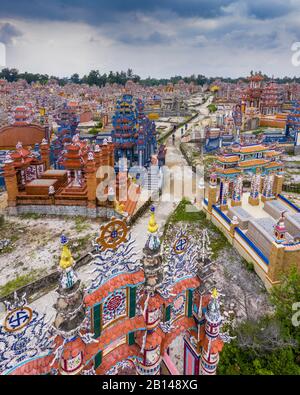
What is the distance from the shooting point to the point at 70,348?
19.5ft

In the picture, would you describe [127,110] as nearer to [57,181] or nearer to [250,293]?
[57,181]

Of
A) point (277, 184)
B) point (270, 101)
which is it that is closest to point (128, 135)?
point (277, 184)

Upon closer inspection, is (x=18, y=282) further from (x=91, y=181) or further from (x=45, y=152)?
(x=45, y=152)

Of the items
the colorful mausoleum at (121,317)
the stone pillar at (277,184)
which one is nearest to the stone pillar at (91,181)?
the colorful mausoleum at (121,317)

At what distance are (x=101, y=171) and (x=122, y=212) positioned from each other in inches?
169

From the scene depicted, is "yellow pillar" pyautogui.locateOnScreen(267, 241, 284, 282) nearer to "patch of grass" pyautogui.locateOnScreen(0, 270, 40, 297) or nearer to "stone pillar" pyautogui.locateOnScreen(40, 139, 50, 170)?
"patch of grass" pyautogui.locateOnScreen(0, 270, 40, 297)

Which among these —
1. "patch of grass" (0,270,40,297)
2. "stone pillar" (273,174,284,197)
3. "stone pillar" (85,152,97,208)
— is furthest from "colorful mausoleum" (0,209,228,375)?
"stone pillar" (273,174,284,197)

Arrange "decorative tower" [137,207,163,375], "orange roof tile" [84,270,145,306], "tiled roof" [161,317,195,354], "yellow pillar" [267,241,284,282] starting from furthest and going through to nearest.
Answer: "yellow pillar" [267,241,284,282] < "tiled roof" [161,317,195,354] < "decorative tower" [137,207,163,375] < "orange roof tile" [84,270,145,306]

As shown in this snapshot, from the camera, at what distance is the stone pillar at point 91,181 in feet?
62.0

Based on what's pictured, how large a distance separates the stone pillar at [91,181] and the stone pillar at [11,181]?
204 inches

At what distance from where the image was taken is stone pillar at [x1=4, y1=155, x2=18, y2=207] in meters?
19.3

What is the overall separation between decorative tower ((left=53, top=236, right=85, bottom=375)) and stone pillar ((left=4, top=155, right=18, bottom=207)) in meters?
15.8

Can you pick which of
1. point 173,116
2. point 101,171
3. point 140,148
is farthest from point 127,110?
point 173,116
